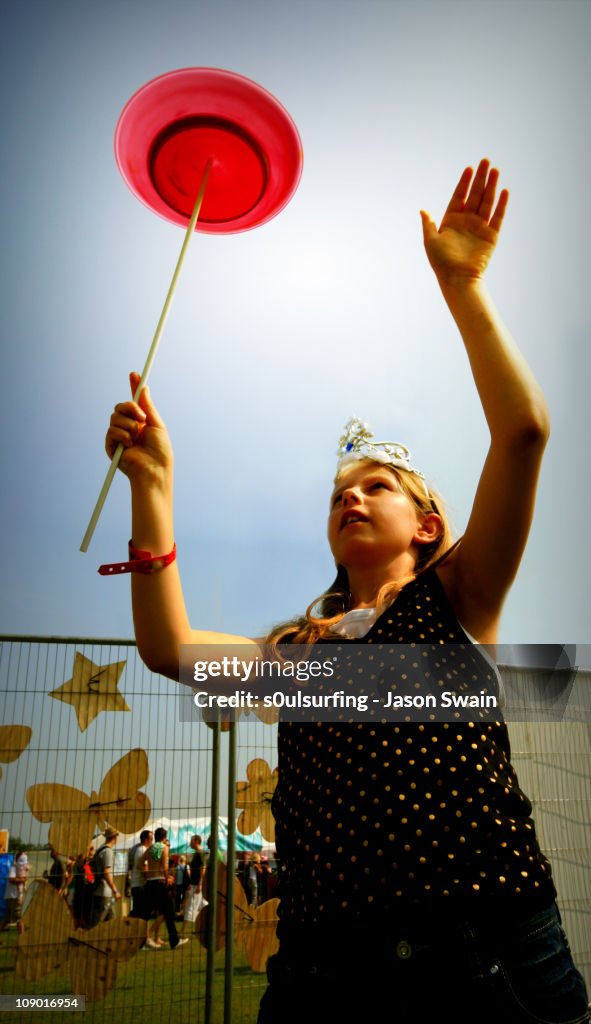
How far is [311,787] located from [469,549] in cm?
61

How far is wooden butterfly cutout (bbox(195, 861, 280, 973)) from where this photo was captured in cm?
395

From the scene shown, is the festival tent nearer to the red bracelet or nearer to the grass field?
the grass field

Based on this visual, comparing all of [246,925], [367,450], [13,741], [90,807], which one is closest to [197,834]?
[246,925]

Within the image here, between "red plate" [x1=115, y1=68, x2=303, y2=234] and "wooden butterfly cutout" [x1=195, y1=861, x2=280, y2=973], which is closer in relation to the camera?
"red plate" [x1=115, y1=68, x2=303, y2=234]

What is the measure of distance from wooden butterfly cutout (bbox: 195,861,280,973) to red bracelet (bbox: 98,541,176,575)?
3.20 meters

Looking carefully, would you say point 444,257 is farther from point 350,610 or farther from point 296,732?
point 296,732

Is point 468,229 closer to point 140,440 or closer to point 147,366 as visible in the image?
point 147,366

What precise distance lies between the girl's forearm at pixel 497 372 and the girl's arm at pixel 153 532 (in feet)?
2.59

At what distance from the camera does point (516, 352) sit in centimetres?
141

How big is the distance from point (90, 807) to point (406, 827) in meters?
3.31

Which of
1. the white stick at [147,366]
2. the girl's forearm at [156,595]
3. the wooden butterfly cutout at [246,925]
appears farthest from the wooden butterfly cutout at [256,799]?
Answer: the white stick at [147,366]

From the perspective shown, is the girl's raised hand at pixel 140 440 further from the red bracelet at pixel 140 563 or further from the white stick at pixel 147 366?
the red bracelet at pixel 140 563

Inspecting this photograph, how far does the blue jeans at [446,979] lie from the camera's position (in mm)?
1015

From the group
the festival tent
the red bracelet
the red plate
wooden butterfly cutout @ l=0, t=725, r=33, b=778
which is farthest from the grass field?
the red plate
